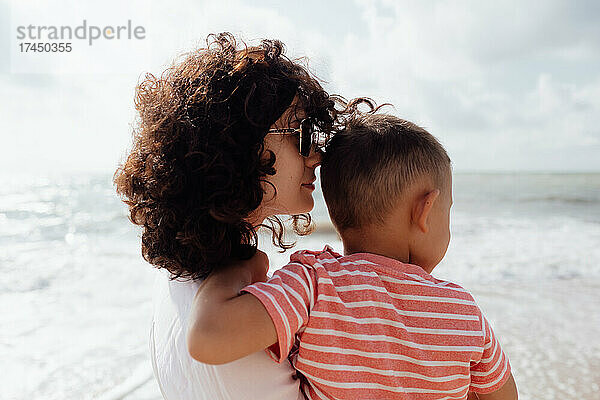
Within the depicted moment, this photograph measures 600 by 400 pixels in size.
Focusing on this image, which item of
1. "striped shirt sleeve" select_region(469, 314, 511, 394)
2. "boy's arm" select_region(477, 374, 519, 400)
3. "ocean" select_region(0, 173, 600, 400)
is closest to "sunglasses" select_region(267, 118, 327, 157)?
"striped shirt sleeve" select_region(469, 314, 511, 394)

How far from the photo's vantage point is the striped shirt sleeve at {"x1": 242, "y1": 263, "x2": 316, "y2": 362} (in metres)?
1.22

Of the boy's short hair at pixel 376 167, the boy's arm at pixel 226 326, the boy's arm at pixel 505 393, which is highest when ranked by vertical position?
the boy's short hair at pixel 376 167

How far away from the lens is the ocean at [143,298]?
3850mm

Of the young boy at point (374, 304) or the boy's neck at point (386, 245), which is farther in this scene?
the boy's neck at point (386, 245)

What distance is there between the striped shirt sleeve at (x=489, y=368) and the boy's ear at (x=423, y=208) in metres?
0.28

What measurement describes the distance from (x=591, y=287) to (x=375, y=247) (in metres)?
5.57

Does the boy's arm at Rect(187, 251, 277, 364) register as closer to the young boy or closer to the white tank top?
the young boy

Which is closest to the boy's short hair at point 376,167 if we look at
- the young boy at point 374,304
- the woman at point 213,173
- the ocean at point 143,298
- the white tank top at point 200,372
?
the young boy at point 374,304

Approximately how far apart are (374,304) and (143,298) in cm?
504

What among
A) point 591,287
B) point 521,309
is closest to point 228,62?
point 521,309

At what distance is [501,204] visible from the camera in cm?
1539

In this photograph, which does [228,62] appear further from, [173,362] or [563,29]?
[563,29]

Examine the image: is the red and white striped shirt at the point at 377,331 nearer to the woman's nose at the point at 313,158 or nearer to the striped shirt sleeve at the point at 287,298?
the striped shirt sleeve at the point at 287,298

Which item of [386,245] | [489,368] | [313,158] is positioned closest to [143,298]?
[313,158]
